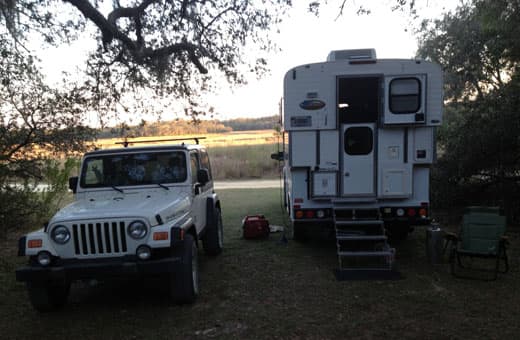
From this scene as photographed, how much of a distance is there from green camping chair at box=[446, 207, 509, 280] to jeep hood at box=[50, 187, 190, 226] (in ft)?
12.2

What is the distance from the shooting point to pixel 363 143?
6.63m

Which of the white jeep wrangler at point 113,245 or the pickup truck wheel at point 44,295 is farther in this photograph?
the pickup truck wheel at point 44,295

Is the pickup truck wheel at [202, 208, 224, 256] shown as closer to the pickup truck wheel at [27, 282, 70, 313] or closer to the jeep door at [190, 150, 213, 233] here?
the jeep door at [190, 150, 213, 233]

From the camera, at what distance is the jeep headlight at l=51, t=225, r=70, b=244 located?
4.26 m

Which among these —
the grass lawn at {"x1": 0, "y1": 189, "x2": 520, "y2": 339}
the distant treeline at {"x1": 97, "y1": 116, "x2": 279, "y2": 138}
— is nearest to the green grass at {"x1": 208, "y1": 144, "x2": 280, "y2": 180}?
→ the distant treeline at {"x1": 97, "y1": 116, "x2": 279, "y2": 138}

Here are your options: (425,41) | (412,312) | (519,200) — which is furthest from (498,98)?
(412,312)

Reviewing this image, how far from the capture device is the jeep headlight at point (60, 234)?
4.26 meters

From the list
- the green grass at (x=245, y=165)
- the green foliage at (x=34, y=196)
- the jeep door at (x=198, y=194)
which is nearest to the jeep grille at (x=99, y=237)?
the jeep door at (x=198, y=194)

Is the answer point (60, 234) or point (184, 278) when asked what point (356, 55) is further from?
point (60, 234)

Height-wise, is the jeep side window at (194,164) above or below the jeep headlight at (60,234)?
above

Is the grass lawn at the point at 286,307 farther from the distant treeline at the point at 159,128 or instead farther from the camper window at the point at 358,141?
the distant treeline at the point at 159,128

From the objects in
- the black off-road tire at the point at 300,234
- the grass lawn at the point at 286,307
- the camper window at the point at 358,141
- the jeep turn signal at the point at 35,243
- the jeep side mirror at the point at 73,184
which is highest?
the camper window at the point at 358,141

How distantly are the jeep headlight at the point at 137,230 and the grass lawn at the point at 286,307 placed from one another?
906mm

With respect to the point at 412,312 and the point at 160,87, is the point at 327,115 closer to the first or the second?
the point at 412,312
